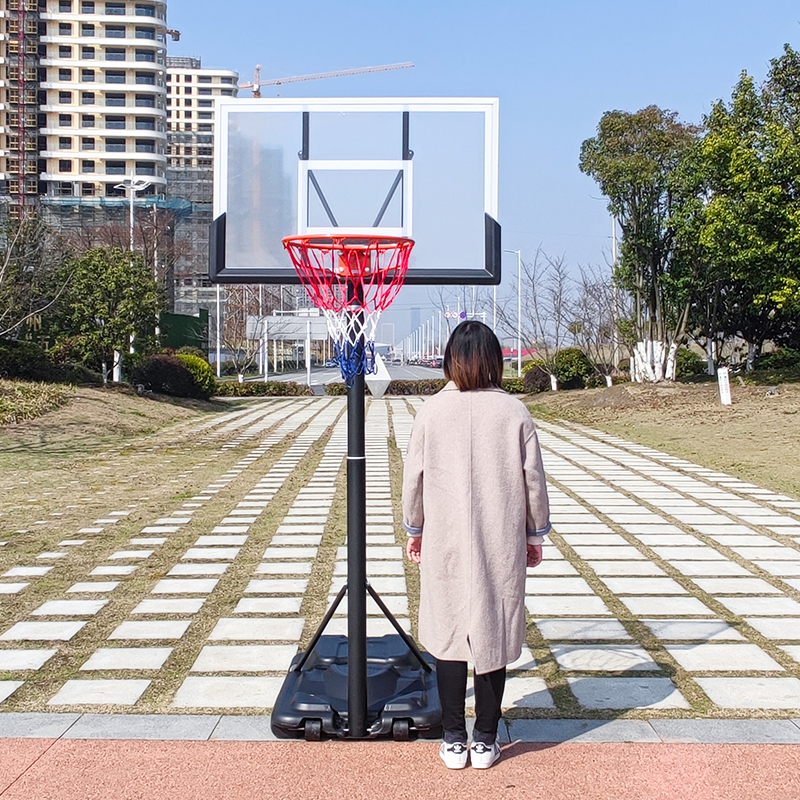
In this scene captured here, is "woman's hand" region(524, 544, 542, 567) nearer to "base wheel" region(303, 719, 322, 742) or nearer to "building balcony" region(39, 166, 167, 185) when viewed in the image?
"base wheel" region(303, 719, 322, 742)

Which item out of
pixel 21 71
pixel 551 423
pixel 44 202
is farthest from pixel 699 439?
pixel 21 71

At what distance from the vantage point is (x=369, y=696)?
12.6 feet

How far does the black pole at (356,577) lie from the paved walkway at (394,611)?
1.29 ft

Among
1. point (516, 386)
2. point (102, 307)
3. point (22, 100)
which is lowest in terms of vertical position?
point (516, 386)

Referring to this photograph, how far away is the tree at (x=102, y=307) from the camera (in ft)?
75.6

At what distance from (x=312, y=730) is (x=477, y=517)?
102 centimetres

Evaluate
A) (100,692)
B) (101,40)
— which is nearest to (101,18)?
(101,40)

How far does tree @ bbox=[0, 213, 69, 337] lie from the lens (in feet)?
67.5

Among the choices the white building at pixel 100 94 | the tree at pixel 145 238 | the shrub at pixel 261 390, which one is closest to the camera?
the shrub at pixel 261 390

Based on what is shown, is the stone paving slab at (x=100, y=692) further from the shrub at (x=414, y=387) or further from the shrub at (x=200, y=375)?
the shrub at (x=414, y=387)

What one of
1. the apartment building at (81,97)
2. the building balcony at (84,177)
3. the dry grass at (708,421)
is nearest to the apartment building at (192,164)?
the building balcony at (84,177)

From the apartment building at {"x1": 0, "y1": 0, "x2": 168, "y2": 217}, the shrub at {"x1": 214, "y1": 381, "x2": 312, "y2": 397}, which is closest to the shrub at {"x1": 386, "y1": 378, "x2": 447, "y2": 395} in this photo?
the shrub at {"x1": 214, "y1": 381, "x2": 312, "y2": 397}

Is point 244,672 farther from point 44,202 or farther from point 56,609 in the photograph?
point 44,202

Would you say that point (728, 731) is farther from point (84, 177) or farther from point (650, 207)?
point (84, 177)
